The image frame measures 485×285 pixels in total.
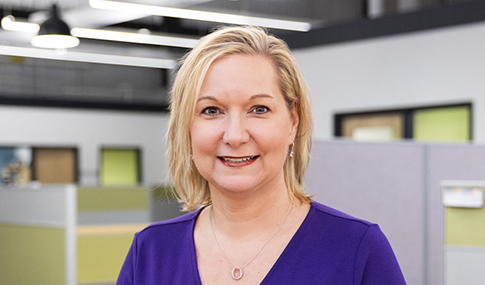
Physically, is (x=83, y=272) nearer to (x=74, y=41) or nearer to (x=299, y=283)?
(x=74, y=41)

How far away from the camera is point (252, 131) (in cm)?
96

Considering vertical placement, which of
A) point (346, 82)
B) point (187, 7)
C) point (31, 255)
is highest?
point (187, 7)

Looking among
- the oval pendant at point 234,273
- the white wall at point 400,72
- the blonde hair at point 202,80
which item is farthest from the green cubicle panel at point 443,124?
the oval pendant at point 234,273

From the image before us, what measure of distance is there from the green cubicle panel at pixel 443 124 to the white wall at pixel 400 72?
0.14 m

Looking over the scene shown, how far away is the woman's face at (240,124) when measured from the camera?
955 millimetres

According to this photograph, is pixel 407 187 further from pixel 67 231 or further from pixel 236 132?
pixel 67 231

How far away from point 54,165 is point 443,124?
A: 7732mm

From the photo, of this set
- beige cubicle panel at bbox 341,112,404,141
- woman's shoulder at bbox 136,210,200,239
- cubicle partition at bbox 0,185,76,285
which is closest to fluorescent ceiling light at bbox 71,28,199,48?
cubicle partition at bbox 0,185,76,285

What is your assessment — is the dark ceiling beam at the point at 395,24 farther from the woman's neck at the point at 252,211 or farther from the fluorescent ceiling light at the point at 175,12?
the woman's neck at the point at 252,211

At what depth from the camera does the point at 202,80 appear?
0.96m

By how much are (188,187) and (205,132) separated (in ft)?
0.80

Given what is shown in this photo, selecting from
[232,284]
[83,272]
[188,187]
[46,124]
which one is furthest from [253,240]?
[46,124]

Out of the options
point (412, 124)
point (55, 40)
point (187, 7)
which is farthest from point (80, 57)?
point (412, 124)

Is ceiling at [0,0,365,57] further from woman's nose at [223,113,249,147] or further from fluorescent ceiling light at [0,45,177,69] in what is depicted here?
woman's nose at [223,113,249,147]
